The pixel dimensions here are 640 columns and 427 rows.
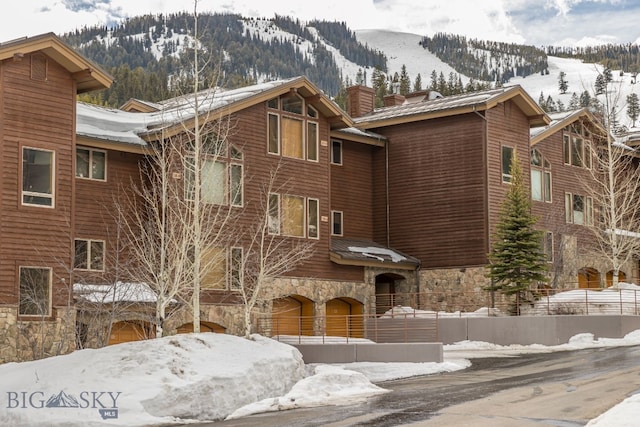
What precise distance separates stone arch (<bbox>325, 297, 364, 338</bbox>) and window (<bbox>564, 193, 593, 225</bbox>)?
13277 millimetres

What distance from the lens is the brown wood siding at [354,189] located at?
4341cm

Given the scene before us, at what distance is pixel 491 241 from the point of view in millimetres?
40906

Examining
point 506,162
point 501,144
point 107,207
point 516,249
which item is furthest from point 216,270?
point 506,162

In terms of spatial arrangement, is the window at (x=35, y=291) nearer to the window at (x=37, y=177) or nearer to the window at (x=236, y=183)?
the window at (x=37, y=177)

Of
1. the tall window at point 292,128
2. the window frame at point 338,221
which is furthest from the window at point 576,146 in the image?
the tall window at point 292,128

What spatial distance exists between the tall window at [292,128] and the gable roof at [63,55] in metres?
8.42

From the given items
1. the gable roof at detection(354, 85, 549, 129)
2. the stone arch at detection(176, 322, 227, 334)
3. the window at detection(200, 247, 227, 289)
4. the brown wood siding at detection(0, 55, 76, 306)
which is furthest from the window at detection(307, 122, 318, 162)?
the brown wood siding at detection(0, 55, 76, 306)

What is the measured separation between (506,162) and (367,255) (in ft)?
25.2

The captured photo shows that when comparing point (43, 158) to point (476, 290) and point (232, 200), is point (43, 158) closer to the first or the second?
point (232, 200)

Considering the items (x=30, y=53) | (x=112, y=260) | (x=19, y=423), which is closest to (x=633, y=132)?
(x=112, y=260)

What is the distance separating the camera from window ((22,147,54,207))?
2856 cm

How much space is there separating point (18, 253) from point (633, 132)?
3888cm

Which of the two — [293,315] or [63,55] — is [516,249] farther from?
[63,55]

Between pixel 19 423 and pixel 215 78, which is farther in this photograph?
pixel 215 78
